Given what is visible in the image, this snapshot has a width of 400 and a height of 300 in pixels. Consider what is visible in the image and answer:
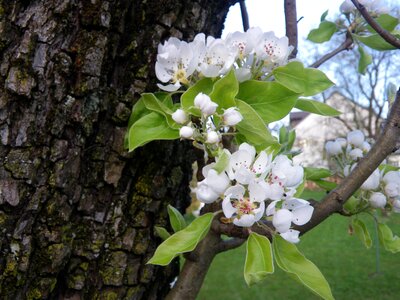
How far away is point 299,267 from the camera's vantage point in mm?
644

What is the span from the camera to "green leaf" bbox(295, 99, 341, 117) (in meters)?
0.79

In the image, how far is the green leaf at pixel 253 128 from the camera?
67 cm

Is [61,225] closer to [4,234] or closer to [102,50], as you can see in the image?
[4,234]

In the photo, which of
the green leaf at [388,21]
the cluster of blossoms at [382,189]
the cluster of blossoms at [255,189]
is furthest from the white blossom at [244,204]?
the green leaf at [388,21]

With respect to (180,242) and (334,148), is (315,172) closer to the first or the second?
(334,148)

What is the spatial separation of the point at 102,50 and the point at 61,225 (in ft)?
0.96

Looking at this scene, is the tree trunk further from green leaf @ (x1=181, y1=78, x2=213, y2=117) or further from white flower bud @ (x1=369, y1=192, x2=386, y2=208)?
white flower bud @ (x1=369, y1=192, x2=386, y2=208)

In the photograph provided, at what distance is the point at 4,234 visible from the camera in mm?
753

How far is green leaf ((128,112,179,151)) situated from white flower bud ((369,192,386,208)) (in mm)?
380

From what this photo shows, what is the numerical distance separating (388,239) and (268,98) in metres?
0.38

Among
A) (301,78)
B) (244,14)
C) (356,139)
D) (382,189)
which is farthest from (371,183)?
(244,14)

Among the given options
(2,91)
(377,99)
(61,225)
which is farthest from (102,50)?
(377,99)

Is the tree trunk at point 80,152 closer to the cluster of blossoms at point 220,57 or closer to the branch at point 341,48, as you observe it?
the cluster of blossoms at point 220,57

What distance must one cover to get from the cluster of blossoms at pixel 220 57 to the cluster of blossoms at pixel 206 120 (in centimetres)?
7
